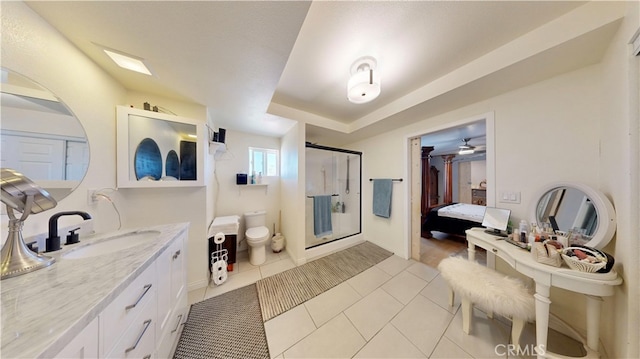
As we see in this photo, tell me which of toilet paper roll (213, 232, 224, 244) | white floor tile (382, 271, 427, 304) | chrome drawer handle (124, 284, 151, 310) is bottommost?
white floor tile (382, 271, 427, 304)

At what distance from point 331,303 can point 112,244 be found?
1.85 m

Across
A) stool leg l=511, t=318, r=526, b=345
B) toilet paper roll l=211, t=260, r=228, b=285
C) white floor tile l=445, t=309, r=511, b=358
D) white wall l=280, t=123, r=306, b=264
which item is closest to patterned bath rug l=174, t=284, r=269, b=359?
toilet paper roll l=211, t=260, r=228, b=285

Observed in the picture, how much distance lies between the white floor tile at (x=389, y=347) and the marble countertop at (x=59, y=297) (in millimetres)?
1494

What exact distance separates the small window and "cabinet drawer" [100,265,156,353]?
2.09 m

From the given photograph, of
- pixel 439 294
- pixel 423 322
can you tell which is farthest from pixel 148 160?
pixel 439 294

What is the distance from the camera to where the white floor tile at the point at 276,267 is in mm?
2209

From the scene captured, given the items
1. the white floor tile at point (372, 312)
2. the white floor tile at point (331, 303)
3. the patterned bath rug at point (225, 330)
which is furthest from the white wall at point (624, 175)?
the patterned bath rug at point (225, 330)

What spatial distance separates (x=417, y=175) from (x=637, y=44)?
5.91ft

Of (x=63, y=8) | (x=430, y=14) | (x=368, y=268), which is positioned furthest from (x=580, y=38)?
(x=63, y=8)

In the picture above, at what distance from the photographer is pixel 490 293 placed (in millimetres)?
1231

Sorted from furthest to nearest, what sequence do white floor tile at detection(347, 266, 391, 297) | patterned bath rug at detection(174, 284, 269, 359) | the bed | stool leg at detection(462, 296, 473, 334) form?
the bed
white floor tile at detection(347, 266, 391, 297)
stool leg at detection(462, 296, 473, 334)
patterned bath rug at detection(174, 284, 269, 359)

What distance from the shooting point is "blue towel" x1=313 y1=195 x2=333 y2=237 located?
283 cm

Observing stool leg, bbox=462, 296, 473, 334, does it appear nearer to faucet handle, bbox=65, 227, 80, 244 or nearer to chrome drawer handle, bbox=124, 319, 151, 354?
chrome drawer handle, bbox=124, 319, 151, 354

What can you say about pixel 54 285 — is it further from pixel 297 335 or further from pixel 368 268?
pixel 368 268
